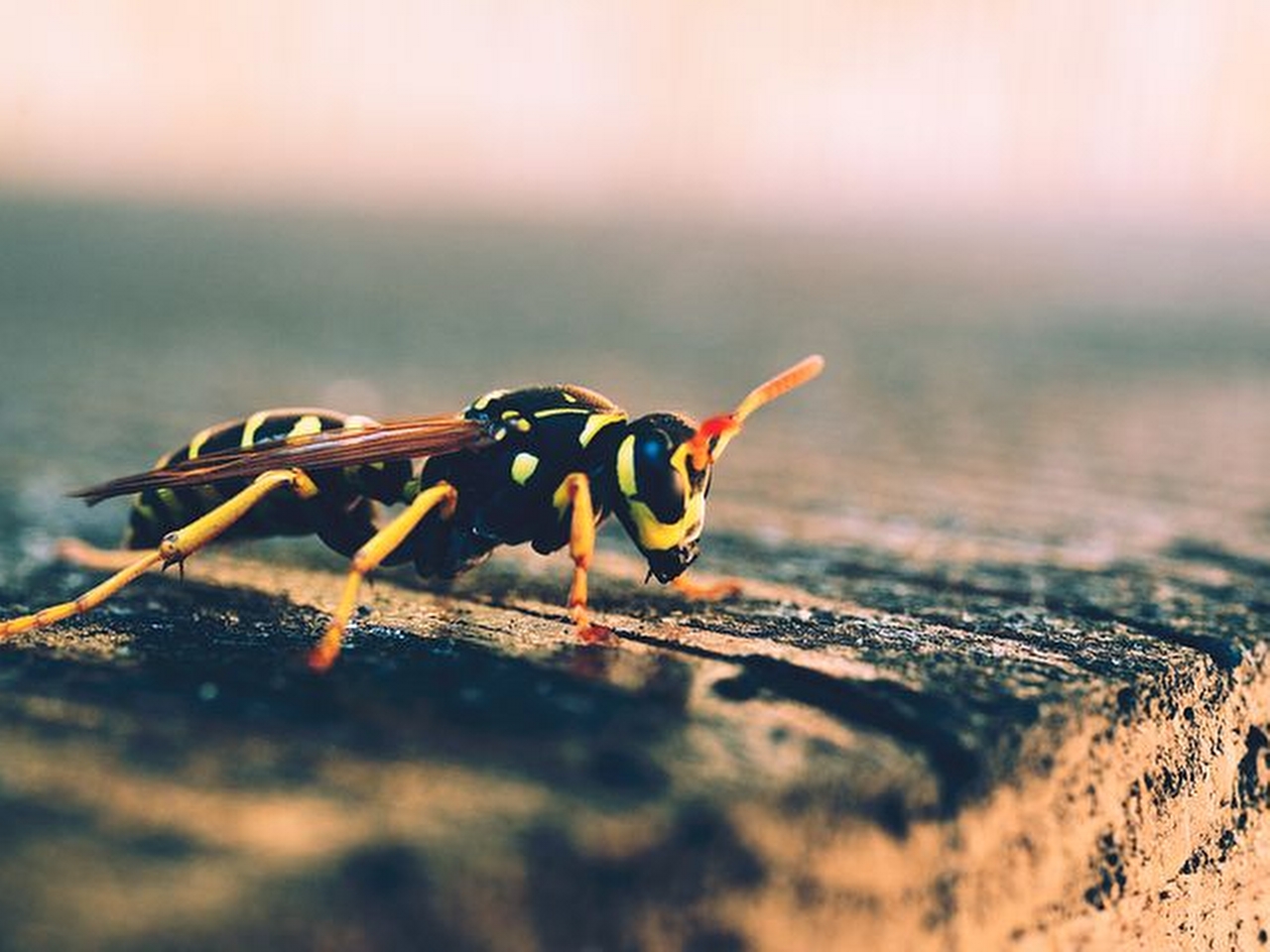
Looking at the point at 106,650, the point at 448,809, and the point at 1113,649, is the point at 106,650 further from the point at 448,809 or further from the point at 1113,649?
the point at 1113,649

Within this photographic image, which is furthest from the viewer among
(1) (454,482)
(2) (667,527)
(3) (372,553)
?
(1) (454,482)

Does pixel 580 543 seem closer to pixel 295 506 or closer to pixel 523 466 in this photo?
pixel 523 466

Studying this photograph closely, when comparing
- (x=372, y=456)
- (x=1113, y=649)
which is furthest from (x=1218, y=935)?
(x=372, y=456)

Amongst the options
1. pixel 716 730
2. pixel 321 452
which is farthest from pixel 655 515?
pixel 716 730

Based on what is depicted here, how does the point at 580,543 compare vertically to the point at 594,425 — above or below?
below

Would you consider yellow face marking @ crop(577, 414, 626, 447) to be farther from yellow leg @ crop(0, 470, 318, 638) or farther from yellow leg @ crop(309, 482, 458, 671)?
yellow leg @ crop(0, 470, 318, 638)

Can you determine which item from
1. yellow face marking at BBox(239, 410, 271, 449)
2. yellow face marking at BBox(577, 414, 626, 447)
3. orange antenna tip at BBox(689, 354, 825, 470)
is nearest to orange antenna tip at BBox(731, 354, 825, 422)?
orange antenna tip at BBox(689, 354, 825, 470)

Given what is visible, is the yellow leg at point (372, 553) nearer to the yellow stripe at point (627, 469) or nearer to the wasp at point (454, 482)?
the wasp at point (454, 482)
